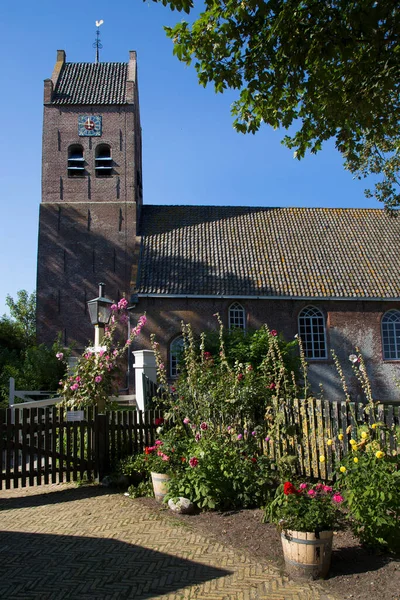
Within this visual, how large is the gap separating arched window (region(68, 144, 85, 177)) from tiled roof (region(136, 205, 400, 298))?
3.86 meters

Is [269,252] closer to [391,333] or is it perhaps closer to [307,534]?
[391,333]

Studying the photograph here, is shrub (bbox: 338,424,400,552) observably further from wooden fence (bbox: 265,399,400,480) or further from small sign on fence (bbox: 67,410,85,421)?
small sign on fence (bbox: 67,410,85,421)

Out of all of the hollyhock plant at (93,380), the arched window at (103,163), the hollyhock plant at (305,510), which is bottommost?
the hollyhock plant at (305,510)

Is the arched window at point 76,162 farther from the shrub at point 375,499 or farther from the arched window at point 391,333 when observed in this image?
the shrub at point 375,499

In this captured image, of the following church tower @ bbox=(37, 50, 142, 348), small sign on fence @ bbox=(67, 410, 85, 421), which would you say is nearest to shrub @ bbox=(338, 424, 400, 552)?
small sign on fence @ bbox=(67, 410, 85, 421)

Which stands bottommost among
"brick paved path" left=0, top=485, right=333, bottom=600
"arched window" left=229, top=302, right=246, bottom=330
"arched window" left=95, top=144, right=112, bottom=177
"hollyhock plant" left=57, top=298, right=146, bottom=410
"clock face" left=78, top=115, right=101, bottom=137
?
"brick paved path" left=0, top=485, right=333, bottom=600

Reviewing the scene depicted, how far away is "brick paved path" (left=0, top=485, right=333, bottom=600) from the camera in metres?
4.55

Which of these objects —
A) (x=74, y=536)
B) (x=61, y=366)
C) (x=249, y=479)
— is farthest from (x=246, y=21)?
(x=61, y=366)

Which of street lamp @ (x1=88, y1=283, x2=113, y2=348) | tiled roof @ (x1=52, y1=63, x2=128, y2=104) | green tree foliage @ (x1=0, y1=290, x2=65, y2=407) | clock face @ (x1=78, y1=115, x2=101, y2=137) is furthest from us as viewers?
tiled roof @ (x1=52, y1=63, x2=128, y2=104)

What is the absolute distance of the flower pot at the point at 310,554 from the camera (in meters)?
4.75

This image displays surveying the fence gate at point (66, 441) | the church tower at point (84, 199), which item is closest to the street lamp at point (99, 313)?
the fence gate at point (66, 441)

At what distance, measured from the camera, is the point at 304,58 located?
724cm

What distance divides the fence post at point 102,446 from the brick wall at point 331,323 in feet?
44.9

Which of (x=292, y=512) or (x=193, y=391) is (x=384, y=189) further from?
(x=292, y=512)
